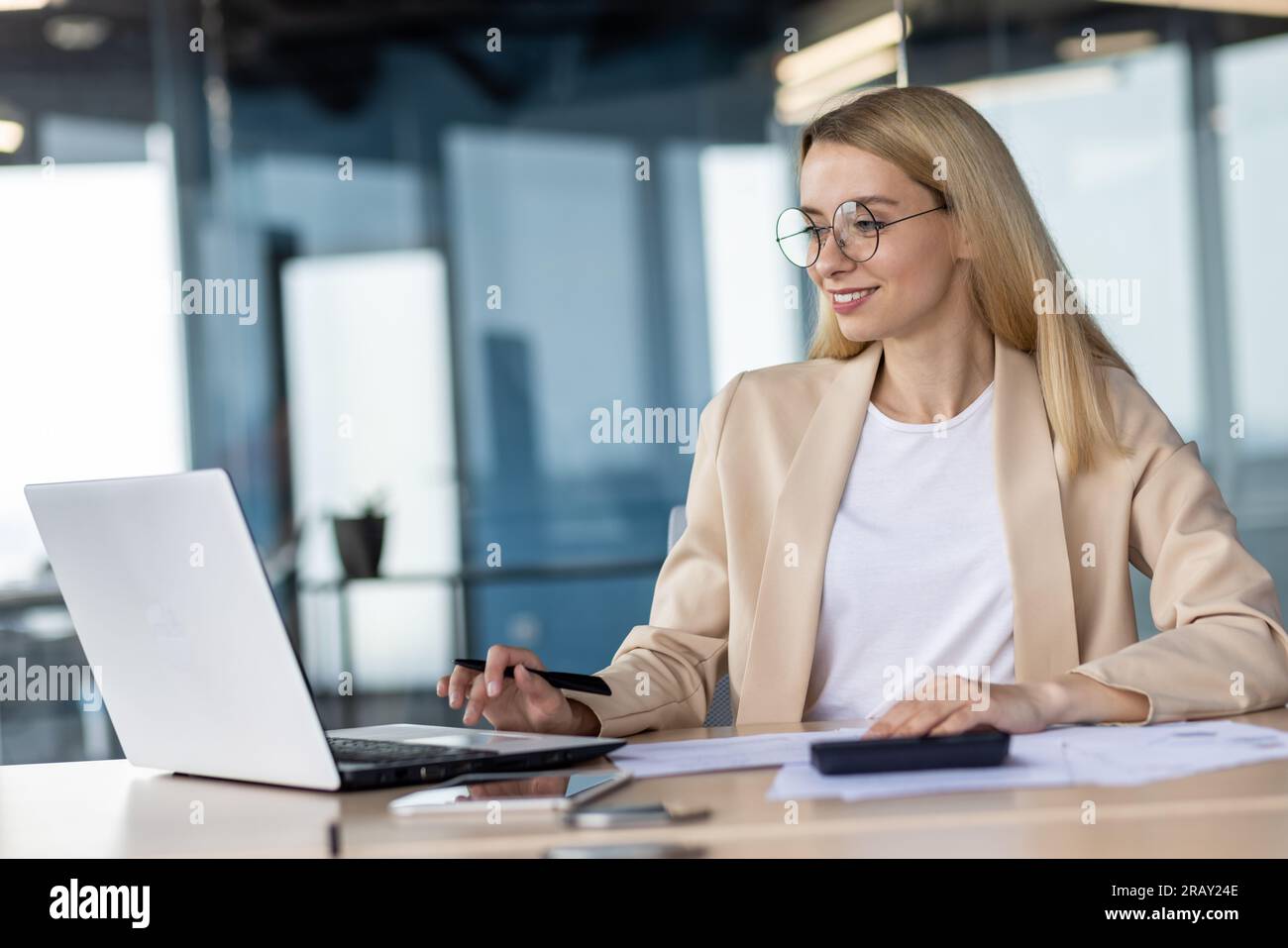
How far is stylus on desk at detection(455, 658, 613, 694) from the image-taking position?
5.13ft

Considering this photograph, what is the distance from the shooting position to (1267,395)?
5336 mm

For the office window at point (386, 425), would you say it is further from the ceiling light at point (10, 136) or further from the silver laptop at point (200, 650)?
the silver laptop at point (200, 650)

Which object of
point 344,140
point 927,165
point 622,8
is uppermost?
point 622,8

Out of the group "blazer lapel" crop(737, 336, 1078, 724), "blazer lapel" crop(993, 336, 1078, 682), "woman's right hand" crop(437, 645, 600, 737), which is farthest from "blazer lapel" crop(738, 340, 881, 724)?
"woman's right hand" crop(437, 645, 600, 737)

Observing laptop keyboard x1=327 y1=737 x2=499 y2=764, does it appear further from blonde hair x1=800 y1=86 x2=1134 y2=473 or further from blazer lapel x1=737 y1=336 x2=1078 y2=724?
blonde hair x1=800 y1=86 x2=1134 y2=473

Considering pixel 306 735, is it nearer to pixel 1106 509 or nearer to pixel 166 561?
pixel 166 561

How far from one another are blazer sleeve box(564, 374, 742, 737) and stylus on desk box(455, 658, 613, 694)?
0.52 feet

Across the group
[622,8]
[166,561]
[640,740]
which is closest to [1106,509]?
[640,740]

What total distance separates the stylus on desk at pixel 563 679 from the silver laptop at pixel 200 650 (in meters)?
0.10

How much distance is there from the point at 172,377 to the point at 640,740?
4.41 meters

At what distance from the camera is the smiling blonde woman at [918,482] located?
1877 mm

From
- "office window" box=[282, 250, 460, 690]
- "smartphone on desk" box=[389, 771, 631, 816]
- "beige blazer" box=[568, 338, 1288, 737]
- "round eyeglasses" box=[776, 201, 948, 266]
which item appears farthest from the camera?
"office window" box=[282, 250, 460, 690]

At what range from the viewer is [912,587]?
1.95 m
